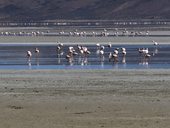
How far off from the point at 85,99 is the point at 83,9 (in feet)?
434

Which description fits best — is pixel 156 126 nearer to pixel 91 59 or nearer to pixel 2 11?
pixel 91 59

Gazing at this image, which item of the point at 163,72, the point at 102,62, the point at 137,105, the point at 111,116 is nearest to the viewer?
the point at 111,116

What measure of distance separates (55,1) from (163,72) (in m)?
128

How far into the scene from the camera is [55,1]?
15850 cm

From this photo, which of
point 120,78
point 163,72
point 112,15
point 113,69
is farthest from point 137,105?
point 112,15

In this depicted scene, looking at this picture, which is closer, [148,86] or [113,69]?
[148,86]

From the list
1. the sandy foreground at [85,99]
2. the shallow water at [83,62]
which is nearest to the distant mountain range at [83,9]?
the shallow water at [83,62]

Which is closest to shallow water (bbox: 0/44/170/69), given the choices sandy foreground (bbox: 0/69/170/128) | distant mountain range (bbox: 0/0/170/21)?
sandy foreground (bbox: 0/69/170/128)

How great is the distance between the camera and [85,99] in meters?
22.1

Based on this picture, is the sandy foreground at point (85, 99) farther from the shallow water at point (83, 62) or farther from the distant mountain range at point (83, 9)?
the distant mountain range at point (83, 9)

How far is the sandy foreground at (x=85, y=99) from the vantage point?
59.1 ft

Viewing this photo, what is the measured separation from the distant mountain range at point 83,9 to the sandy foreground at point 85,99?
102 meters

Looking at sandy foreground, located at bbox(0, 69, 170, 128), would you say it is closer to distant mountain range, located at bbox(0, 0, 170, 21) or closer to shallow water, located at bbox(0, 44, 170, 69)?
shallow water, located at bbox(0, 44, 170, 69)

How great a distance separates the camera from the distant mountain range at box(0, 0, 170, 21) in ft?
463
